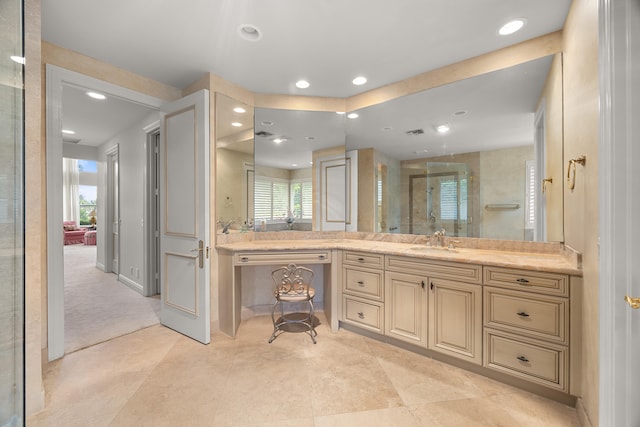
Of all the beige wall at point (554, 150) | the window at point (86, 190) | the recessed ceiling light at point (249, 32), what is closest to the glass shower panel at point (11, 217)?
the recessed ceiling light at point (249, 32)

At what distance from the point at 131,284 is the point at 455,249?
4.77 m

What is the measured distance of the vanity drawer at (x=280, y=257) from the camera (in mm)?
2607

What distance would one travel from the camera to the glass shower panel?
113 centimetres

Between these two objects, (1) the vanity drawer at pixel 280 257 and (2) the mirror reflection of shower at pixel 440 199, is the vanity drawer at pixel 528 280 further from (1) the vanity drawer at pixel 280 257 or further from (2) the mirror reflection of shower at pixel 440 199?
(1) the vanity drawer at pixel 280 257

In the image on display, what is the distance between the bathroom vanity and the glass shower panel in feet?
4.93

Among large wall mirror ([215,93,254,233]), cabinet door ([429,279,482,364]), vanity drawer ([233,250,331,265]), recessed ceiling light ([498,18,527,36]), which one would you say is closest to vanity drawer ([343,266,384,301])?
vanity drawer ([233,250,331,265])

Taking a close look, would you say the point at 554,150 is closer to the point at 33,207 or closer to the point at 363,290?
the point at 363,290

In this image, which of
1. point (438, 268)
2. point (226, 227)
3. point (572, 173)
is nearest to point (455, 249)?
point (438, 268)

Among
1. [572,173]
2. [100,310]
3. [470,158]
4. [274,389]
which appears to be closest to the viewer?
[572,173]

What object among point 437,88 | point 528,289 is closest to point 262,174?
point 437,88

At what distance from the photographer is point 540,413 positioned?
1.66m

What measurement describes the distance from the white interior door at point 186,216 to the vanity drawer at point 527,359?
7.74 feet

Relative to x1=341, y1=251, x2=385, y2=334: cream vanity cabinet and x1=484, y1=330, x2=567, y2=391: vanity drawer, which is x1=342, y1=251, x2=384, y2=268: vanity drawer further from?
x1=484, y1=330, x2=567, y2=391: vanity drawer

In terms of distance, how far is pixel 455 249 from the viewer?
8.23 ft
